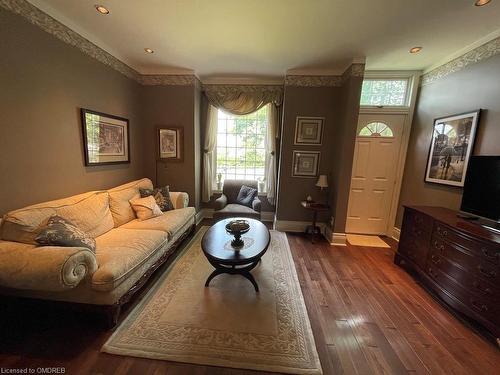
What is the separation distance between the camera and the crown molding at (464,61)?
226cm

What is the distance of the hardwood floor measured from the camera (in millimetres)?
1376

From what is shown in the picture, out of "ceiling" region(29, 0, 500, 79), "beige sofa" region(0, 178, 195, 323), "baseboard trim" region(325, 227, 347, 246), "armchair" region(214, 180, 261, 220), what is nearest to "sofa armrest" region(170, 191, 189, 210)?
"armchair" region(214, 180, 261, 220)

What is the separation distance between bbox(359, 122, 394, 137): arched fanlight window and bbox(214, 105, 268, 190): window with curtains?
1.81 meters

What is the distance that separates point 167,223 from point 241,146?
7.61ft

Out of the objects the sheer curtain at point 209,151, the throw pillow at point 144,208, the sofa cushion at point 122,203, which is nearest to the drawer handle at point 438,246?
the throw pillow at point 144,208

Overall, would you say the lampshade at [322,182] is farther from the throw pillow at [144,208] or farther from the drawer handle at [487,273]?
the throw pillow at [144,208]

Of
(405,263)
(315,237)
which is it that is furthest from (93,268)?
(405,263)

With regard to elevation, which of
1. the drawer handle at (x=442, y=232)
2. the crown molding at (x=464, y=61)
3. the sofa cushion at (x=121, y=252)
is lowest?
the sofa cushion at (x=121, y=252)

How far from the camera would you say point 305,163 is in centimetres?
371

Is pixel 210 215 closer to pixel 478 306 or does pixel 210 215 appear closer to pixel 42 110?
pixel 42 110

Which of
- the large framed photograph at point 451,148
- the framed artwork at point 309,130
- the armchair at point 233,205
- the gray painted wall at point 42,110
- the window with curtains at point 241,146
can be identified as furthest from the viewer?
the window with curtains at point 241,146

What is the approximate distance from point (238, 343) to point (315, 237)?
2434 mm

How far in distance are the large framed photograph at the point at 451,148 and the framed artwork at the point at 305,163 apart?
1.63 metres

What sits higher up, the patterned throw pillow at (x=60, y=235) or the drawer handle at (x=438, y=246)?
the patterned throw pillow at (x=60, y=235)
